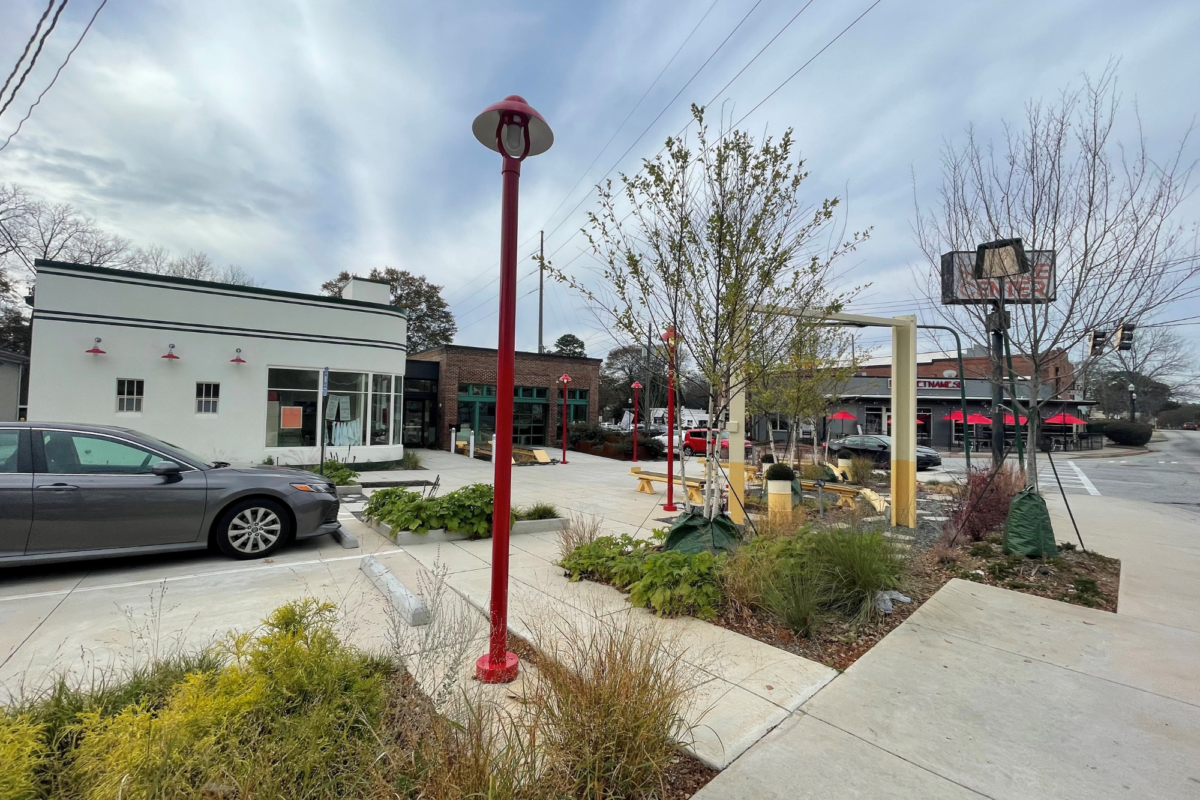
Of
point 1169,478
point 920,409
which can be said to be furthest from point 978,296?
point 920,409

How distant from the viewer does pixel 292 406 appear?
15.6 meters

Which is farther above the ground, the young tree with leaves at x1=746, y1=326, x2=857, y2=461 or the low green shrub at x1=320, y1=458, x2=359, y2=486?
the young tree with leaves at x1=746, y1=326, x2=857, y2=461

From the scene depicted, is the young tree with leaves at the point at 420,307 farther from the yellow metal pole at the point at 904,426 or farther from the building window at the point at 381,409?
the yellow metal pole at the point at 904,426

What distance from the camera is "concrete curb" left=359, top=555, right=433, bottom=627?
14.0ft

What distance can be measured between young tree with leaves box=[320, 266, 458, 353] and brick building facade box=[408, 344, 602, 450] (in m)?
18.8

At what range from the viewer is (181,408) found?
552 inches

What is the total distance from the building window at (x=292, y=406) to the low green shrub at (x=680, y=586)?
13.8m

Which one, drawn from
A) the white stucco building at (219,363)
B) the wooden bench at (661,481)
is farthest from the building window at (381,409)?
the wooden bench at (661,481)

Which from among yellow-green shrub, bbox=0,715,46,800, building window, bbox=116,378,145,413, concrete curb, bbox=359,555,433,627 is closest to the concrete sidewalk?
concrete curb, bbox=359,555,433,627

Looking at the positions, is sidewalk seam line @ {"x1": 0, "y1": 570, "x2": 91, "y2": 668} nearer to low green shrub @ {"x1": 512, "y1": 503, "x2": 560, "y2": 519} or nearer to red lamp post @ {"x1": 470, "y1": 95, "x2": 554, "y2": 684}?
red lamp post @ {"x1": 470, "y1": 95, "x2": 554, "y2": 684}

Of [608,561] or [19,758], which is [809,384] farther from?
[19,758]

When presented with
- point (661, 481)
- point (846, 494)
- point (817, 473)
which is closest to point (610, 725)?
point (846, 494)

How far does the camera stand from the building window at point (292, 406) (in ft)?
50.1

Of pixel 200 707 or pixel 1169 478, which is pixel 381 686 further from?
pixel 1169 478
